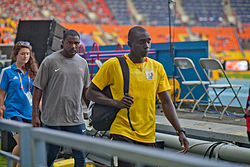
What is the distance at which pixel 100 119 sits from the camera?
264 centimetres

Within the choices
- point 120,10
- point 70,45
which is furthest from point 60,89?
point 120,10

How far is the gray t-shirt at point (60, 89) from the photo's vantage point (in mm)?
3344

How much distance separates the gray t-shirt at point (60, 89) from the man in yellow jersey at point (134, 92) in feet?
2.39

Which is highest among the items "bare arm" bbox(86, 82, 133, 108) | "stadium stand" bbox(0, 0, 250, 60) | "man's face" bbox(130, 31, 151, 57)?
"stadium stand" bbox(0, 0, 250, 60)

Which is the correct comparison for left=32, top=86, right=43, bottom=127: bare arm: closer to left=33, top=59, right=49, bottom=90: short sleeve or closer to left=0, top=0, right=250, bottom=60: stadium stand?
left=33, top=59, right=49, bottom=90: short sleeve

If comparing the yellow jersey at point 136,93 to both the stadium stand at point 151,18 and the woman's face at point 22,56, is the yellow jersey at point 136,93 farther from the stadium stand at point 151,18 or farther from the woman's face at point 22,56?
the stadium stand at point 151,18

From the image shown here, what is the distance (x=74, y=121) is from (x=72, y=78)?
395mm

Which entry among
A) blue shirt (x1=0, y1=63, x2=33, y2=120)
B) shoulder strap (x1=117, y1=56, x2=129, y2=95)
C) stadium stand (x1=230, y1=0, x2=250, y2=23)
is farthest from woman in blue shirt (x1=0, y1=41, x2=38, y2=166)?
stadium stand (x1=230, y1=0, x2=250, y2=23)

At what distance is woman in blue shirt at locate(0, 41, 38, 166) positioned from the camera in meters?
3.79

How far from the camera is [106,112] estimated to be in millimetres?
2633

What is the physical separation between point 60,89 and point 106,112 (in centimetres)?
85

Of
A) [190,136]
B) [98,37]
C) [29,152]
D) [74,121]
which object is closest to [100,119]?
[74,121]

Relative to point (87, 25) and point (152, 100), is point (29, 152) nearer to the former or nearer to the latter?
point (152, 100)

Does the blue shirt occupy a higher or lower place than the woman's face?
lower
